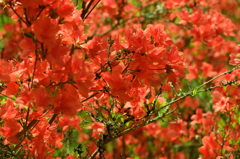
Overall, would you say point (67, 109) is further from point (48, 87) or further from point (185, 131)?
point (185, 131)

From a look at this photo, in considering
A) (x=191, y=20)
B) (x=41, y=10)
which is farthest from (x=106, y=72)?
(x=191, y=20)

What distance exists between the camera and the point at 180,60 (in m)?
1.43

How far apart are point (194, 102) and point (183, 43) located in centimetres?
122

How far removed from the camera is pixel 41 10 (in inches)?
44.9

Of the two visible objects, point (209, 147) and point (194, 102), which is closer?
point (209, 147)

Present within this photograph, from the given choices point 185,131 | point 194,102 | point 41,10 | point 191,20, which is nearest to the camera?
point 41,10

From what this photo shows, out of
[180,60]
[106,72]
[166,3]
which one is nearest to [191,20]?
[166,3]

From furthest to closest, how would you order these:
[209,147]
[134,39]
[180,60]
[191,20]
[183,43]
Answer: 1. [183,43]
2. [191,20]
3. [209,147]
4. [180,60]
5. [134,39]

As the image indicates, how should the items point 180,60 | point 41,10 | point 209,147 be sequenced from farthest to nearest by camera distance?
point 209,147, point 180,60, point 41,10

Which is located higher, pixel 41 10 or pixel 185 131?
pixel 41 10

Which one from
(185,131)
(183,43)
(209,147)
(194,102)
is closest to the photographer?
(209,147)

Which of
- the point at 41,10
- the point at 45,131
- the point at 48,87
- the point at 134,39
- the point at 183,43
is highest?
the point at 183,43

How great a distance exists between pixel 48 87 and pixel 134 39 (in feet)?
1.47

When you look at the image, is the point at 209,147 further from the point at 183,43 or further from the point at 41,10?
the point at 183,43
